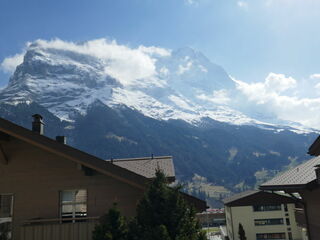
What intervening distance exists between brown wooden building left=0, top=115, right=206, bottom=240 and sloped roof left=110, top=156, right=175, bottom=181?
442 centimetres

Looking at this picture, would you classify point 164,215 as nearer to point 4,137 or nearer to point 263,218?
point 4,137

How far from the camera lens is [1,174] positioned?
14.5 metres

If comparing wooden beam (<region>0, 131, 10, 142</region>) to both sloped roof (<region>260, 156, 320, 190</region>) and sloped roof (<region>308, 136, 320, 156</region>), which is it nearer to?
sloped roof (<region>260, 156, 320, 190</region>)

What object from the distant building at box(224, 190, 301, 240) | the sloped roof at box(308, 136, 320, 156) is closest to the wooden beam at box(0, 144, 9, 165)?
the sloped roof at box(308, 136, 320, 156)

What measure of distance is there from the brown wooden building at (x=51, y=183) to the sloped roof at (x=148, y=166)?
4.42m

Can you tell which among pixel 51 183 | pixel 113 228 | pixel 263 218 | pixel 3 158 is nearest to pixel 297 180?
pixel 113 228

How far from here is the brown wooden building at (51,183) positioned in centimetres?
1298

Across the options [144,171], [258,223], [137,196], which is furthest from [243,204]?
[137,196]

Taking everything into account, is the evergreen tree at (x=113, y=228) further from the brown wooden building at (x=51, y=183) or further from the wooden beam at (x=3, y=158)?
the wooden beam at (x=3, y=158)

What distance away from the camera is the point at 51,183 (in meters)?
14.2

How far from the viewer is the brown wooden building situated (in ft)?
42.6

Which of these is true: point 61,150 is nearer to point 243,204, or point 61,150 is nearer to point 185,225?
point 185,225

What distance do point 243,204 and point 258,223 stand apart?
5228mm

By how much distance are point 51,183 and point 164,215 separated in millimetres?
5985
